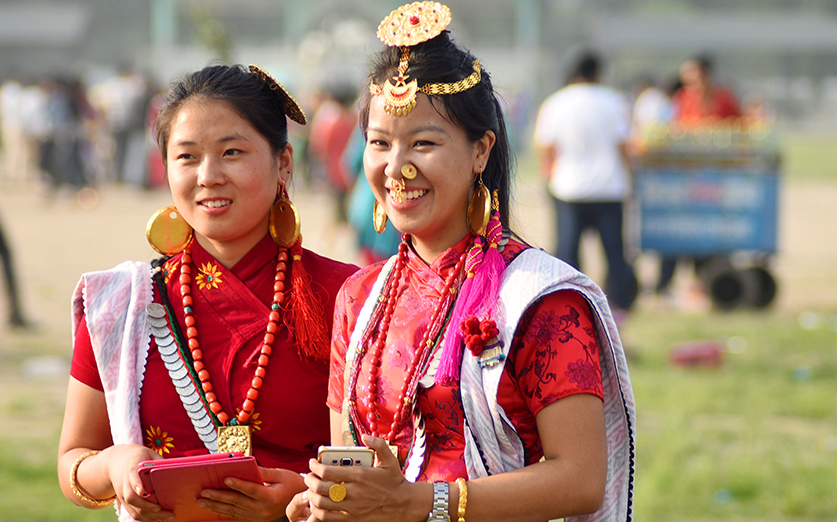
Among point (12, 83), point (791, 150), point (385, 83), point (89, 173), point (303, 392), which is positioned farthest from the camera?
point (791, 150)

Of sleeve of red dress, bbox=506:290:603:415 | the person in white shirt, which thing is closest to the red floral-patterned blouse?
sleeve of red dress, bbox=506:290:603:415

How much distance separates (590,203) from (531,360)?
16.6 ft

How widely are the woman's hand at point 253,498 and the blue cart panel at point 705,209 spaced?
6497 mm

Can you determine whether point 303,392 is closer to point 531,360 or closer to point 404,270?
point 404,270

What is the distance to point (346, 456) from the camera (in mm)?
1627

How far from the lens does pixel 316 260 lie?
7.26ft

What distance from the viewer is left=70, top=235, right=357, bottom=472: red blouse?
2039mm

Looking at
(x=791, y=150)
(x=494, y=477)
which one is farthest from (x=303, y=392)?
(x=791, y=150)

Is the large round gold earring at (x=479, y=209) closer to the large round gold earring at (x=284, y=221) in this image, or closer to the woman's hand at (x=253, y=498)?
the large round gold earring at (x=284, y=221)

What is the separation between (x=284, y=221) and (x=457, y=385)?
0.58 meters

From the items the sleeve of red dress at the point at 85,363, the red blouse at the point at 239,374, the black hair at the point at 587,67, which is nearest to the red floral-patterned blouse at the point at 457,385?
the red blouse at the point at 239,374

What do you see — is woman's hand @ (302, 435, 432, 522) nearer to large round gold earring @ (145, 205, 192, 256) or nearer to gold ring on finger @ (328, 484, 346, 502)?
gold ring on finger @ (328, 484, 346, 502)

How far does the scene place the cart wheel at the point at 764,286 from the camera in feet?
26.1

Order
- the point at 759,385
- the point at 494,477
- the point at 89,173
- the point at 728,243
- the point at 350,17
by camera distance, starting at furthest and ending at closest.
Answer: the point at 350,17 < the point at 89,173 < the point at 728,243 < the point at 759,385 < the point at 494,477
